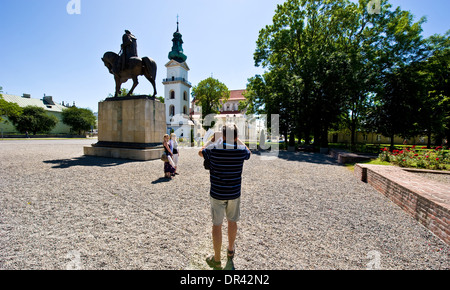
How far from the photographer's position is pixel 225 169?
237 centimetres

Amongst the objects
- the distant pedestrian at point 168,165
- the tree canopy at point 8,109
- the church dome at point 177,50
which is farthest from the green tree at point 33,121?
the distant pedestrian at point 168,165

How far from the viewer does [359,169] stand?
778 cm

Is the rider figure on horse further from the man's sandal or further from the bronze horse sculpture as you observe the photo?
the man's sandal

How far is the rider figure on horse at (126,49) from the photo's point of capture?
11.8m

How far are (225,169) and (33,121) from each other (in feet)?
213

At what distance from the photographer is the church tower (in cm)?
5166

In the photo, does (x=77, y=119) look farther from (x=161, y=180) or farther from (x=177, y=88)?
(x=161, y=180)

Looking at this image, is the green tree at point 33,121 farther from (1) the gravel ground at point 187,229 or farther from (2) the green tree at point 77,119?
(1) the gravel ground at point 187,229

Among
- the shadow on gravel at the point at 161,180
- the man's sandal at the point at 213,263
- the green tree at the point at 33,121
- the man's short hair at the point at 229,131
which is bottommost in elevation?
the man's sandal at the point at 213,263

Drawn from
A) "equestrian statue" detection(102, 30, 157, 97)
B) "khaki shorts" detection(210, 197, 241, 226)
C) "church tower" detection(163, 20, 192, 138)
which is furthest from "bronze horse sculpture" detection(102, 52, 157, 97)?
"church tower" detection(163, 20, 192, 138)

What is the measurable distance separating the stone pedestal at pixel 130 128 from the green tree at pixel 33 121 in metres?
51.8

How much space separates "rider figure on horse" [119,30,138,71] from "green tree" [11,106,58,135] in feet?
175
